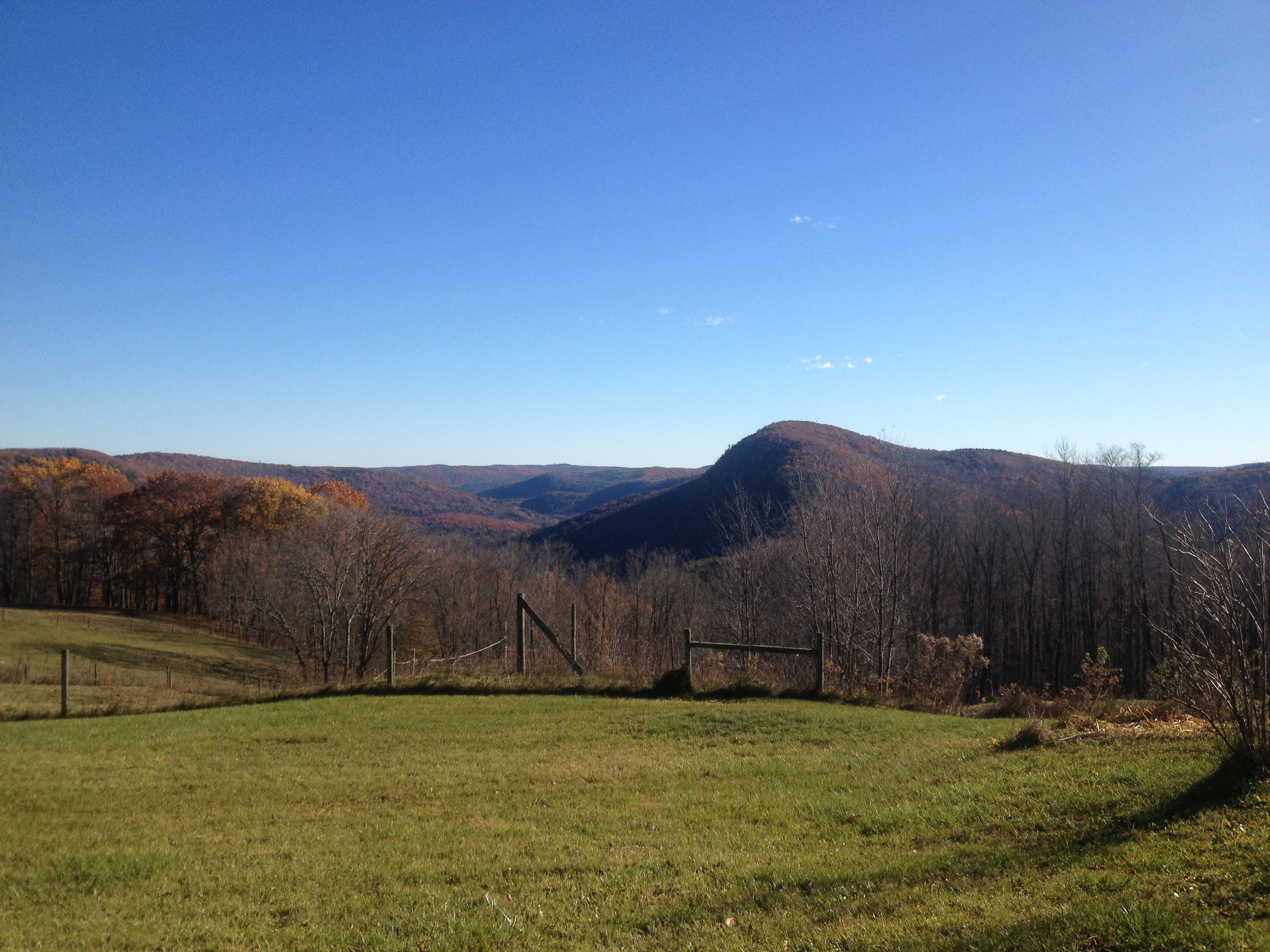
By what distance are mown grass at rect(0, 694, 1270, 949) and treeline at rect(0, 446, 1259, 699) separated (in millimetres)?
9093

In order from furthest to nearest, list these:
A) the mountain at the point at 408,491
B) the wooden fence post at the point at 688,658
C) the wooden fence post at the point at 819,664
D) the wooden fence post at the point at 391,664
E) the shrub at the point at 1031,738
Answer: the mountain at the point at 408,491, the wooden fence post at the point at 391,664, the wooden fence post at the point at 688,658, the wooden fence post at the point at 819,664, the shrub at the point at 1031,738

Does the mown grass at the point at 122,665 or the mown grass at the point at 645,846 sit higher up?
the mown grass at the point at 645,846

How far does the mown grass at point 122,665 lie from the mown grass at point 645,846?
8.20m

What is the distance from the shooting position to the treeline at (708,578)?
110 feet

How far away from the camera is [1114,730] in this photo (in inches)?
380

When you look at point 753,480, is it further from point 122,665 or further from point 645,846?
point 645,846

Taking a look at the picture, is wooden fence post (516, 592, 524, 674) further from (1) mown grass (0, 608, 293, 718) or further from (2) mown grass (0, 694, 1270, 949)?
(2) mown grass (0, 694, 1270, 949)

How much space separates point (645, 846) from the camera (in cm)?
716

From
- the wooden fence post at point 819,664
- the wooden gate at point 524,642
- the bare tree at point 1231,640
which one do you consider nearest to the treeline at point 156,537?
the wooden gate at point 524,642

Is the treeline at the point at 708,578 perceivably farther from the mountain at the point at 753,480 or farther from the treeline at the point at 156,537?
the mountain at the point at 753,480

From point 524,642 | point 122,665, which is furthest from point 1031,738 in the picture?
point 122,665

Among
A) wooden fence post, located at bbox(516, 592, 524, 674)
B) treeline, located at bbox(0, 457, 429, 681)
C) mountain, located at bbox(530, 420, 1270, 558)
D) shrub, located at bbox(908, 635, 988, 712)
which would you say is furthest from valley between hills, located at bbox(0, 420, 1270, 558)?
wooden fence post, located at bbox(516, 592, 524, 674)

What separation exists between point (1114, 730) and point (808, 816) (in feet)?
15.6

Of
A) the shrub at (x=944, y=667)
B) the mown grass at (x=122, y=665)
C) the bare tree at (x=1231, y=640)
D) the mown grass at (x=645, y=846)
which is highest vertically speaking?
the bare tree at (x=1231, y=640)
